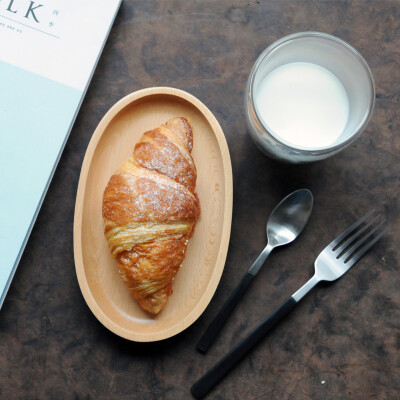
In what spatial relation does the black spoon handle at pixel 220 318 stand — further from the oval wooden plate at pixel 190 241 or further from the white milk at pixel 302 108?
the white milk at pixel 302 108

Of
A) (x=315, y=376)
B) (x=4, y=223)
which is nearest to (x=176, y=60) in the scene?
(x=4, y=223)

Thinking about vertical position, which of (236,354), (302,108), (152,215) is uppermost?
(302,108)

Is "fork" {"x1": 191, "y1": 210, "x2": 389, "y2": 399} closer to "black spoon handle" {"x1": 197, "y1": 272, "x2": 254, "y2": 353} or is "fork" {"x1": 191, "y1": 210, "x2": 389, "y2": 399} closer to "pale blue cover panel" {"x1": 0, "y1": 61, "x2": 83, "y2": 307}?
"black spoon handle" {"x1": 197, "y1": 272, "x2": 254, "y2": 353}

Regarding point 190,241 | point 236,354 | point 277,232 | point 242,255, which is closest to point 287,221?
point 277,232

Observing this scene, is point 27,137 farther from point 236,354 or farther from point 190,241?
point 236,354

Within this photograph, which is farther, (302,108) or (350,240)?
(350,240)

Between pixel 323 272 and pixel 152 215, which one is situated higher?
pixel 152 215
